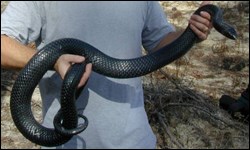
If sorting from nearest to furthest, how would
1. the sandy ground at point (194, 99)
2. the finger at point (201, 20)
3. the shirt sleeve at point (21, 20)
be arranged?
the shirt sleeve at point (21, 20), the finger at point (201, 20), the sandy ground at point (194, 99)

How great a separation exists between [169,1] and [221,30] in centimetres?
545

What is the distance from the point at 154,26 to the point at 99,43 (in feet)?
1.20

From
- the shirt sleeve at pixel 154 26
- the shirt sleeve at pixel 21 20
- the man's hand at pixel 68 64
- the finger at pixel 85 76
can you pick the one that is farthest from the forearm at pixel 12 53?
the shirt sleeve at pixel 154 26

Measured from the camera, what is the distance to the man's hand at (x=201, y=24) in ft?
8.07

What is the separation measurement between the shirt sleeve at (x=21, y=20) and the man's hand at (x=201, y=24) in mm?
785

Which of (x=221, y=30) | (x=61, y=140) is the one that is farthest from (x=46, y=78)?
(x=221, y=30)

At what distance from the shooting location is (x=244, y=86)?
17.9 feet

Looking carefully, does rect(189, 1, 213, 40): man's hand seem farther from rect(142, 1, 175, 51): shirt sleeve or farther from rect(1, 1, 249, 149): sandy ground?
rect(1, 1, 249, 149): sandy ground

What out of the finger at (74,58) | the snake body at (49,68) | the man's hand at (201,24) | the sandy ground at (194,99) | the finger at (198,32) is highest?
the man's hand at (201,24)

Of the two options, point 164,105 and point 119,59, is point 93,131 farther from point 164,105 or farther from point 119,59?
point 164,105

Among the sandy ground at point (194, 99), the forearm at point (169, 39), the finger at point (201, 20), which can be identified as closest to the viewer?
the finger at point (201, 20)

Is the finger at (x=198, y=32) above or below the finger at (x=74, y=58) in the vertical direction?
above

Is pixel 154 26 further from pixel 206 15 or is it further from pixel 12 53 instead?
pixel 12 53

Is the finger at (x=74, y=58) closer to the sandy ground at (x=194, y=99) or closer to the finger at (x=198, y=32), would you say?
the finger at (x=198, y=32)
